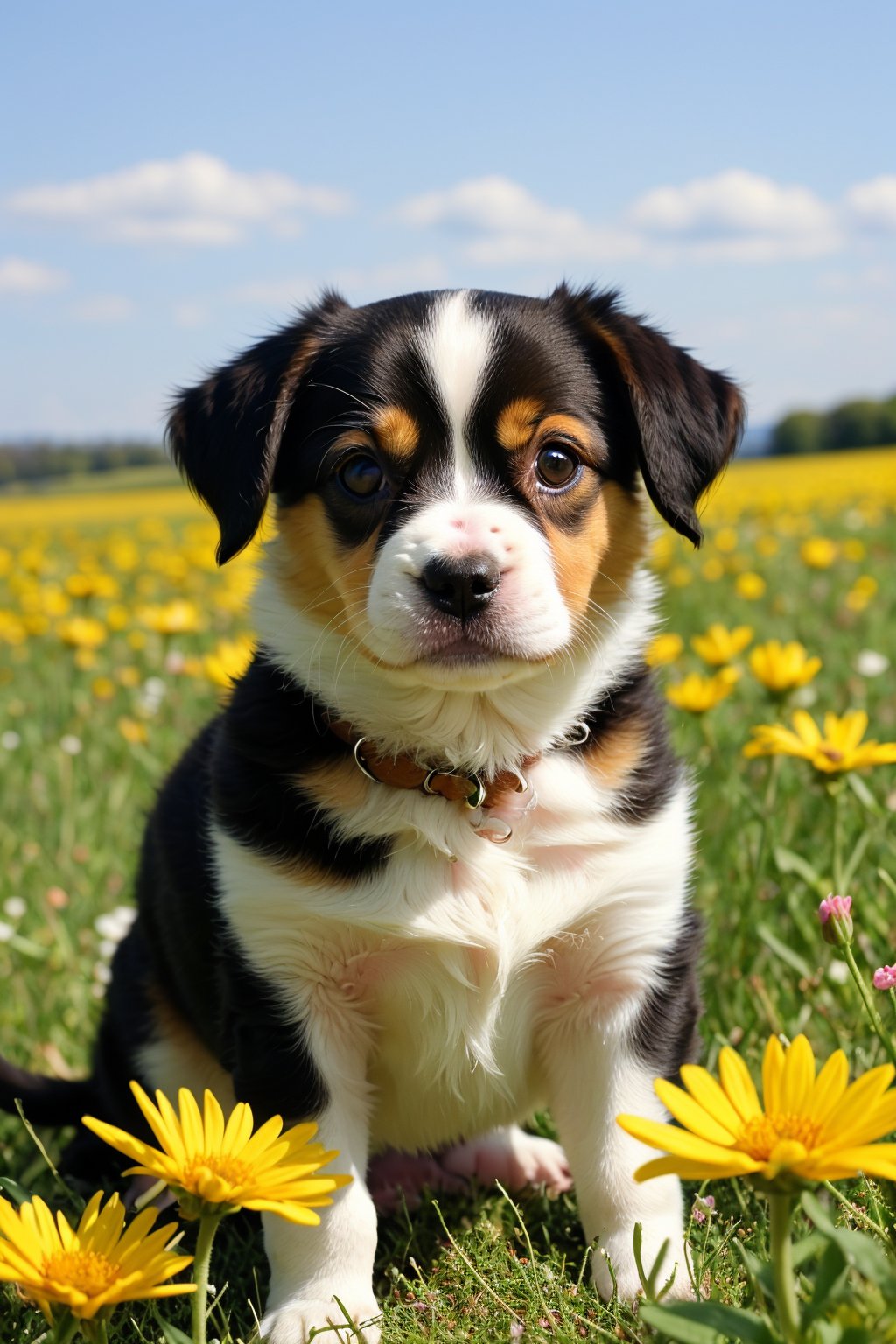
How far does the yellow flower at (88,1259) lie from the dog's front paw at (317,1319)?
0.57m

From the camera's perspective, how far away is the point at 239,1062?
2.26m

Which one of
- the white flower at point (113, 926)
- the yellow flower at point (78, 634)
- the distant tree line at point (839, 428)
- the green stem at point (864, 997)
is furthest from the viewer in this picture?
the distant tree line at point (839, 428)

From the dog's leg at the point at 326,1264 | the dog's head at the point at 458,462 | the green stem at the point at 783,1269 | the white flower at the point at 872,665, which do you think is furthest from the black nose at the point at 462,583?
the white flower at the point at 872,665

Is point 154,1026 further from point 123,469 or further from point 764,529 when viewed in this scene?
point 123,469

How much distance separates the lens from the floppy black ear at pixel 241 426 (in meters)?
2.50

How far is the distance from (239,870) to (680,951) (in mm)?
792

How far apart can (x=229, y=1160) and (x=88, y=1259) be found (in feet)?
0.63

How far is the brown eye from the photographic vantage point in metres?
2.44

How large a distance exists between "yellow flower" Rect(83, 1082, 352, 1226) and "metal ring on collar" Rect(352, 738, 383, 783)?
830 mm

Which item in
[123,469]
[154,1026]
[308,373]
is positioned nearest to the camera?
[308,373]

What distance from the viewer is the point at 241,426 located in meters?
2.55

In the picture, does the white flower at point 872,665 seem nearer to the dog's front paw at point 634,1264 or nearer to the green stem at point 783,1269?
the dog's front paw at point 634,1264

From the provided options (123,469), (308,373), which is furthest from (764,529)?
(123,469)

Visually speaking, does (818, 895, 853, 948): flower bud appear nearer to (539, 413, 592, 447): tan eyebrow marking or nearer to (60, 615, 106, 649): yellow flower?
Result: (539, 413, 592, 447): tan eyebrow marking
